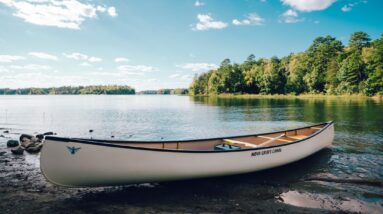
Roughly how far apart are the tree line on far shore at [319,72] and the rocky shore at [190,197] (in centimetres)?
7141

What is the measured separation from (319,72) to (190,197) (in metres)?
97.5

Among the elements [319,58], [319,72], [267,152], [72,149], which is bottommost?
[267,152]

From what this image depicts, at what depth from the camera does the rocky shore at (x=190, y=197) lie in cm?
818

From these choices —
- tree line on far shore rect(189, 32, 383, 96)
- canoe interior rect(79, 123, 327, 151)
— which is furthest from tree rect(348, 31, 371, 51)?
canoe interior rect(79, 123, 327, 151)

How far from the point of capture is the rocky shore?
8.18m

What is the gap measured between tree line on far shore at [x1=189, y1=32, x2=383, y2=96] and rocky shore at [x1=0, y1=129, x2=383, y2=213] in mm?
A: 71412

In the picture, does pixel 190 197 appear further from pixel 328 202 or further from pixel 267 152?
pixel 328 202

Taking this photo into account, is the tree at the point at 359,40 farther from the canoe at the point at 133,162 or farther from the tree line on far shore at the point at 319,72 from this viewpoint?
the canoe at the point at 133,162

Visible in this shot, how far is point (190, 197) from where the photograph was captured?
912 centimetres

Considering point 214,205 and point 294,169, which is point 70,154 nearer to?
point 214,205

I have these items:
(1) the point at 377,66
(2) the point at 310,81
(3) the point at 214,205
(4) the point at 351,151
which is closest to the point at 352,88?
(1) the point at 377,66

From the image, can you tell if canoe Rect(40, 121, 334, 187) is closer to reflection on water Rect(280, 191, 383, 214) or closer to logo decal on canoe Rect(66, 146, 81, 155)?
logo decal on canoe Rect(66, 146, 81, 155)

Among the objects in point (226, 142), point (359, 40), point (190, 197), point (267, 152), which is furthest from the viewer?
point (359, 40)

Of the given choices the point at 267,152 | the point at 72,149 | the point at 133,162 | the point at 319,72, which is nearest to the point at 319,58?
the point at 319,72
